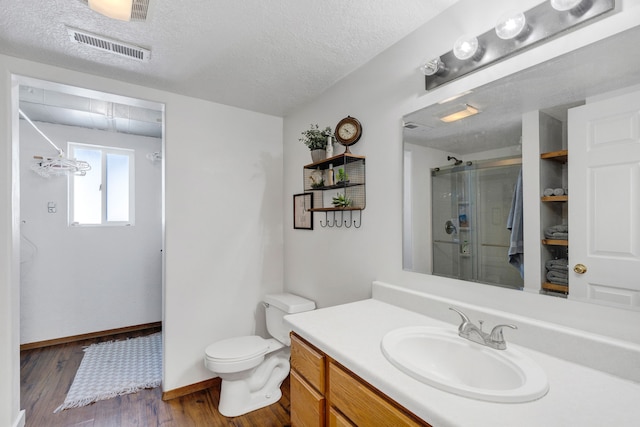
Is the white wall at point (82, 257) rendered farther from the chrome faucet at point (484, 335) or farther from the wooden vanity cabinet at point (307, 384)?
the chrome faucet at point (484, 335)

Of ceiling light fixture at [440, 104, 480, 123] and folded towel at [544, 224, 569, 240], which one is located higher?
ceiling light fixture at [440, 104, 480, 123]

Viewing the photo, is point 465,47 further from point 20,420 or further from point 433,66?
point 20,420

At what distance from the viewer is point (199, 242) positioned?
2424 millimetres

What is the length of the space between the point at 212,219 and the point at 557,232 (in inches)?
88.5

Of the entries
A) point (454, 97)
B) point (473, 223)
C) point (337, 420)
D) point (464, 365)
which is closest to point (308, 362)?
point (337, 420)

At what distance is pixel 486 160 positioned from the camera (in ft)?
4.18

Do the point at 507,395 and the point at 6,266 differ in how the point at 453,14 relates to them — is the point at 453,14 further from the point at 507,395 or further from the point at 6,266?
the point at 6,266

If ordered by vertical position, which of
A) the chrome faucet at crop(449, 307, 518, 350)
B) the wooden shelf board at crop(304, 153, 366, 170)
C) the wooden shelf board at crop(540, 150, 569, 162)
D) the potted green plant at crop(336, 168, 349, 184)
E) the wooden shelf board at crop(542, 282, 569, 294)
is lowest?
the chrome faucet at crop(449, 307, 518, 350)

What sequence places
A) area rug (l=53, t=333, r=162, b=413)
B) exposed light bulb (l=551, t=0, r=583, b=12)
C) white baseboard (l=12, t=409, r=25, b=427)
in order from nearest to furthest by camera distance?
exposed light bulb (l=551, t=0, r=583, b=12)
white baseboard (l=12, t=409, r=25, b=427)
area rug (l=53, t=333, r=162, b=413)

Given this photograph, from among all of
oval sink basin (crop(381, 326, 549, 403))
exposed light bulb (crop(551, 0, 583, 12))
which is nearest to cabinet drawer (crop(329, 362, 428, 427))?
oval sink basin (crop(381, 326, 549, 403))

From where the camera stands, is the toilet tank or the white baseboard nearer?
the white baseboard

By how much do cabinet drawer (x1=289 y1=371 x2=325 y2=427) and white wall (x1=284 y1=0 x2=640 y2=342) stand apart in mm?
709

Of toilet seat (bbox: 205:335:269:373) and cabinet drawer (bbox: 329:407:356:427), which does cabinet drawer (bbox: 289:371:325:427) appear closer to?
cabinet drawer (bbox: 329:407:356:427)

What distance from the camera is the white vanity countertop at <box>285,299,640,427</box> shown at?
2.33ft
